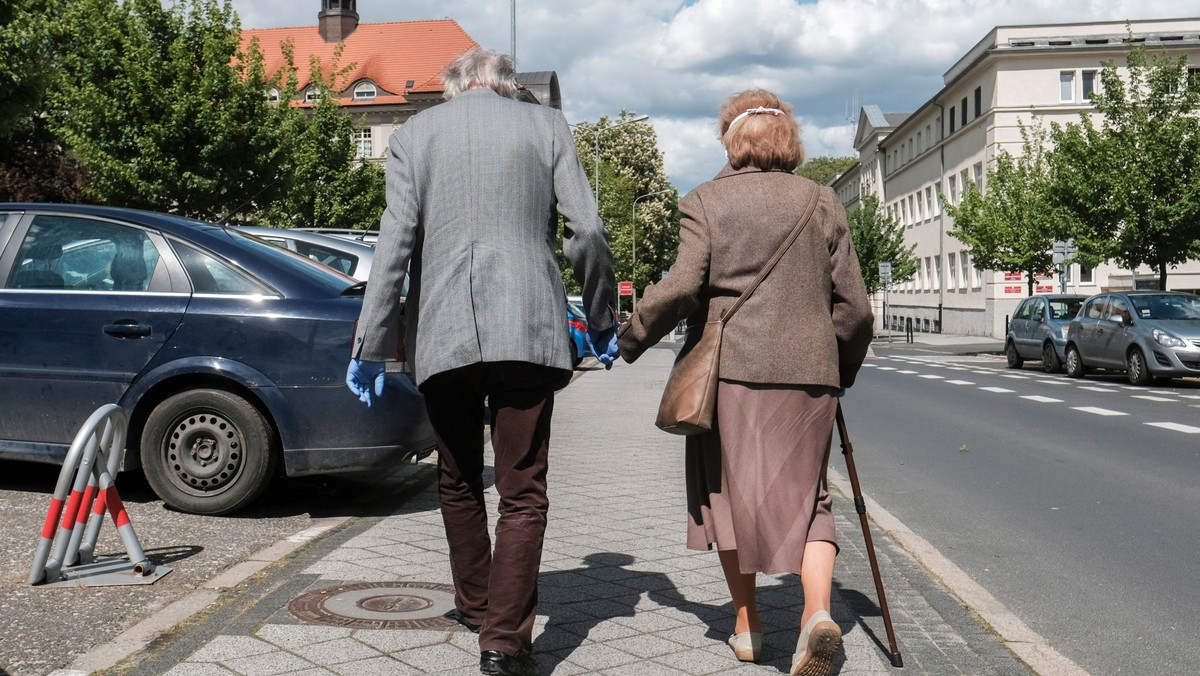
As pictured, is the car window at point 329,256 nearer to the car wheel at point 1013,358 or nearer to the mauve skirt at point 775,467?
the mauve skirt at point 775,467

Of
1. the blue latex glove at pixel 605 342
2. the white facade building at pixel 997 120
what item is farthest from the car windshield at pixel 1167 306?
the blue latex glove at pixel 605 342

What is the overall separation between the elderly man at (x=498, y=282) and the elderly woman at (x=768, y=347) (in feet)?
1.13

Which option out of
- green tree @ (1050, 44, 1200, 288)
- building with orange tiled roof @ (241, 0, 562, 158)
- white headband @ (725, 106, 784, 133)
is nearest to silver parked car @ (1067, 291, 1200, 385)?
green tree @ (1050, 44, 1200, 288)

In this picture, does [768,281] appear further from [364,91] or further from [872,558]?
[364,91]

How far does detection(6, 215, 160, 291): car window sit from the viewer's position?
6520 millimetres

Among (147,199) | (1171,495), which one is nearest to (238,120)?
(147,199)

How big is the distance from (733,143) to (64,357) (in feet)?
13.4

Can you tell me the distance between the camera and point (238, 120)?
2383 centimetres

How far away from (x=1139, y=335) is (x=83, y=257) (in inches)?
686

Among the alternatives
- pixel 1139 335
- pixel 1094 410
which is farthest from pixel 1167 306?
pixel 1094 410

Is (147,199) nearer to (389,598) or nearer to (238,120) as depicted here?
(238,120)

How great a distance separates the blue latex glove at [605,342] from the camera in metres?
3.95

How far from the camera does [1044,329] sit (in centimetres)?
2498

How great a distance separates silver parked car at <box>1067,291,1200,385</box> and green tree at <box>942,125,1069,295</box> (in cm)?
1251
